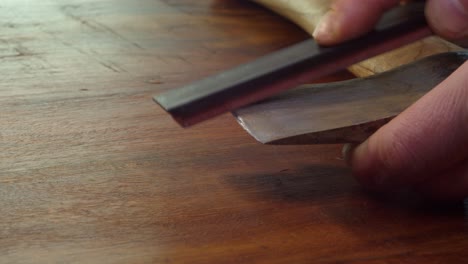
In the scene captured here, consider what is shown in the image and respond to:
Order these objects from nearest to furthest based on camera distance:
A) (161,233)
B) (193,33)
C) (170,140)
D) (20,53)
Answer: (161,233), (170,140), (20,53), (193,33)

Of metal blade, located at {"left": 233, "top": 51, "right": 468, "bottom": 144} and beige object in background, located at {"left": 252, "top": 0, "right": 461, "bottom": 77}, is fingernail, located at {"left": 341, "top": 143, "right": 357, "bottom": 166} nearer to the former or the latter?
metal blade, located at {"left": 233, "top": 51, "right": 468, "bottom": 144}

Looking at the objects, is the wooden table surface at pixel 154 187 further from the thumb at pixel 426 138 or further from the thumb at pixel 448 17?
the thumb at pixel 448 17

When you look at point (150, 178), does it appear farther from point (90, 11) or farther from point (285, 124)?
point (90, 11)

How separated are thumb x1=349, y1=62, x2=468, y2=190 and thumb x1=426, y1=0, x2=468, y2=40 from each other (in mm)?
58

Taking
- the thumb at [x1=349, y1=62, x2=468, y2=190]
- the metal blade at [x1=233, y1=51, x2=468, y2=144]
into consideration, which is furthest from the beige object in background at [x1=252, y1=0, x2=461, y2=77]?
the thumb at [x1=349, y1=62, x2=468, y2=190]

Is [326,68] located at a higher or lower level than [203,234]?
higher

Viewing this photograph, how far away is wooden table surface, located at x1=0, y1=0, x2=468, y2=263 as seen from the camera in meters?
0.65

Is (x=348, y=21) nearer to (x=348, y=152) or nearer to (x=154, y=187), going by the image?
(x=348, y=152)

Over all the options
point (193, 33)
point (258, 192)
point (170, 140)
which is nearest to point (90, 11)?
point (193, 33)

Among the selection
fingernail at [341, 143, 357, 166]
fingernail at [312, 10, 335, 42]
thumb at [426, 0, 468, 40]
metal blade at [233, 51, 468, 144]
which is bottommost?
fingernail at [341, 143, 357, 166]

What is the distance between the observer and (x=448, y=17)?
726 millimetres

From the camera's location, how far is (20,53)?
3.20ft

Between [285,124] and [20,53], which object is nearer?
[285,124]

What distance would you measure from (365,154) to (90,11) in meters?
0.61
